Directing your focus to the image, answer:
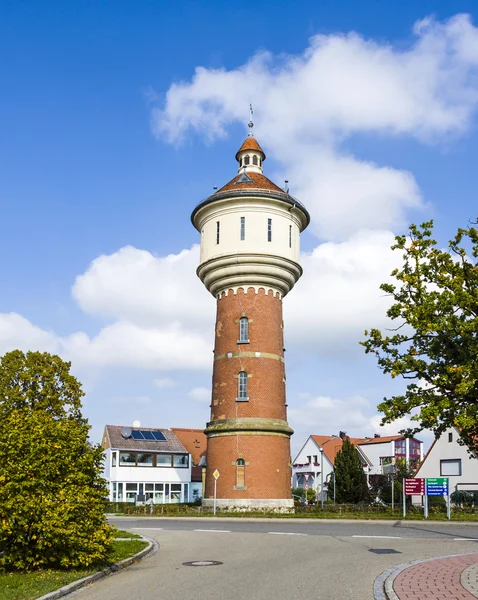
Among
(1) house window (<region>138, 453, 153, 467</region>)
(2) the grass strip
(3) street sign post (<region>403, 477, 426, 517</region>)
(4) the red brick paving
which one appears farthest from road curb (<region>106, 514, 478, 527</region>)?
(1) house window (<region>138, 453, 153, 467</region>)

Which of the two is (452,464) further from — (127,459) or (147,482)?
(127,459)

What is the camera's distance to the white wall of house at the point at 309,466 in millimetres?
82562

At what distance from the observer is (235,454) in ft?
120

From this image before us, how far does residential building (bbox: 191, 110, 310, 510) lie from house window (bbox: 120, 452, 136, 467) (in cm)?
1961

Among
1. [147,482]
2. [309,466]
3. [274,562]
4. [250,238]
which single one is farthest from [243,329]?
[309,466]

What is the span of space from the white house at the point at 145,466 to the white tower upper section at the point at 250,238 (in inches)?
856

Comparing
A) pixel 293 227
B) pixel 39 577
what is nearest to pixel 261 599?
pixel 39 577

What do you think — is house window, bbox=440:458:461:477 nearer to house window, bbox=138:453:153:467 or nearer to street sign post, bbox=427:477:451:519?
street sign post, bbox=427:477:451:519

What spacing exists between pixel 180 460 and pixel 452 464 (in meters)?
22.8

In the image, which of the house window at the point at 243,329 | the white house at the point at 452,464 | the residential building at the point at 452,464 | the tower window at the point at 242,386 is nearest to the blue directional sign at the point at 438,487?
the tower window at the point at 242,386

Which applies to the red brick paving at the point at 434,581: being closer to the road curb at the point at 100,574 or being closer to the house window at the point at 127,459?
the road curb at the point at 100,574

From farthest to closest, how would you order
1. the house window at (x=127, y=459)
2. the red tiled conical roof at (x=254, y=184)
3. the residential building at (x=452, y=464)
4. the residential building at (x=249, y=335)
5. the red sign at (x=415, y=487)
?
the house window at (x=127, y=459) < the residential building at (x=452, y=464) < the red tiled conical roof at (x=254, y=184) < the residential building at (x=249, y=335) < the red sign at (x=415, y=487)

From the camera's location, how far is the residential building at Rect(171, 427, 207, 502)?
59719 millimetres

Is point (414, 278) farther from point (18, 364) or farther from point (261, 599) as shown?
point (18, 364)
